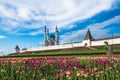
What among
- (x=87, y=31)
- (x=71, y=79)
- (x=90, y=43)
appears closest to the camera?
(x=71, y=79)

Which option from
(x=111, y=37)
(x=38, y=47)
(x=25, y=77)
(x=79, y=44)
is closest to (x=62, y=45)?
(x=79, y=44)

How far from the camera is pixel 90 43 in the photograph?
339ft

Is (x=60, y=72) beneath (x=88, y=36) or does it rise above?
beneath

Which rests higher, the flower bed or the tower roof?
the tower roof

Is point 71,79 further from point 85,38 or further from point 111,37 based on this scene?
point 85,38

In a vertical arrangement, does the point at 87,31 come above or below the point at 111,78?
above

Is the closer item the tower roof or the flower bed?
the flower bed

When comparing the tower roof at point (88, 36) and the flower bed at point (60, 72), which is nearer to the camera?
the flower bed at point (60, 72)

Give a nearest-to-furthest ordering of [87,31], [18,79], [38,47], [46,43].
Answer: [18,79] < [87,31] < [38,47] < [46,43]

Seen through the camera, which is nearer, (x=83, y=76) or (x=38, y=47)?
(x=83, y=76)

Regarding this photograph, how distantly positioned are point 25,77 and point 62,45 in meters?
111

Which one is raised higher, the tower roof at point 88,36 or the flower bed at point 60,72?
the tower roof at point 88,36

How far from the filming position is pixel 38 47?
132875 mm

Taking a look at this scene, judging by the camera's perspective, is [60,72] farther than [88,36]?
No
